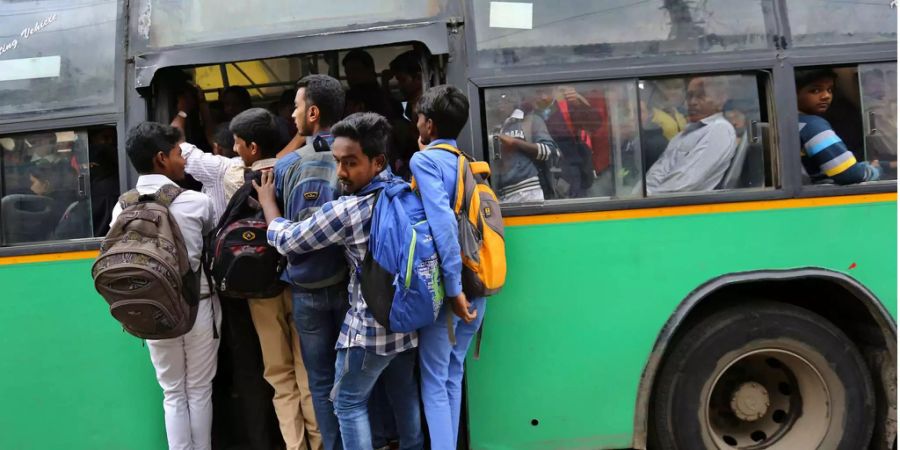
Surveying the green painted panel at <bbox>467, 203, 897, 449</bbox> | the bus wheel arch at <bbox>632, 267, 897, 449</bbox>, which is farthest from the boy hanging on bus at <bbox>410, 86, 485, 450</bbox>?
the bus wheel arch at <bbox>632, 267, 897, 449</bbox>

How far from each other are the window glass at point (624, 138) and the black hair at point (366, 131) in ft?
2.09

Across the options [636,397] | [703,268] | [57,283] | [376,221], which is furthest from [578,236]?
[57,283]

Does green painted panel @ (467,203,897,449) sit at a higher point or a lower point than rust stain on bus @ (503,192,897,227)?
lower

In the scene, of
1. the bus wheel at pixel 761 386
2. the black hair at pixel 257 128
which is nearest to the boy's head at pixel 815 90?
the bus wheel at pixel 761 386

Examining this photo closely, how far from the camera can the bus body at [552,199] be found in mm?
2883

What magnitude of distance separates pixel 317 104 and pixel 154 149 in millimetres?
713

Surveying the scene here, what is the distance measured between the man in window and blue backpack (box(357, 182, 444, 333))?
119 cm

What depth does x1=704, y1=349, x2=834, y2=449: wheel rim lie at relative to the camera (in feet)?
10.2

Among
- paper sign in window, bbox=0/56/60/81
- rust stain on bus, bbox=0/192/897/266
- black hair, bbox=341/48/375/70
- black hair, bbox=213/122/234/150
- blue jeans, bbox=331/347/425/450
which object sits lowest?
blue jeans, bbox=331/347/425/450

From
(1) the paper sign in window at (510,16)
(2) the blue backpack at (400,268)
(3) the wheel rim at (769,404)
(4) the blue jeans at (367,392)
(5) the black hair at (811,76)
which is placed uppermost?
(1) the paper sign in window at (510,16)

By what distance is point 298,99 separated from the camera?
2.79 metres

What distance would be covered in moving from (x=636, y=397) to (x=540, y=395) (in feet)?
1.51

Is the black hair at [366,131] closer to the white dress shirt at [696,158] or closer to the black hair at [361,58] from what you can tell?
the white dress shirt at [696,158]

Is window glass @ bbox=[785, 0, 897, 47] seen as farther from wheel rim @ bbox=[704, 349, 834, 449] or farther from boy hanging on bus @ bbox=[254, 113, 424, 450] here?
boy hanging on bus @ bbox=[254, 113, 424, 450]
